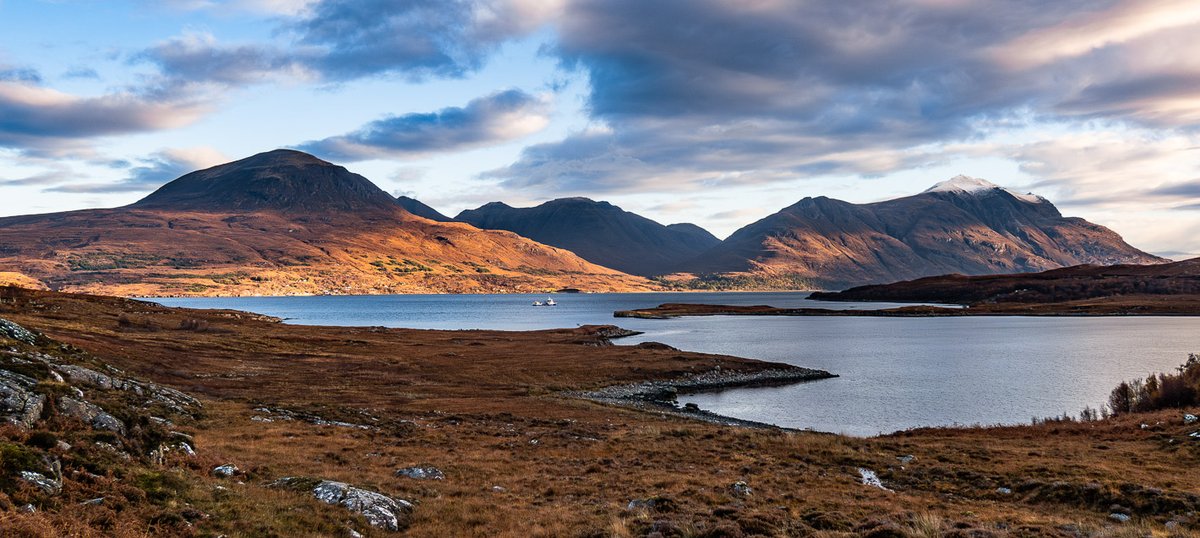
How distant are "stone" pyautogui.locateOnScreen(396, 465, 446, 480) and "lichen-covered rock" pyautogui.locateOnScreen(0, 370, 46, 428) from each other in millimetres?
11637

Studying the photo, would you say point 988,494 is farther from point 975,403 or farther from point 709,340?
point 709,340

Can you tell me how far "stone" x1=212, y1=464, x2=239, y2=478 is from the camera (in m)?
21.0

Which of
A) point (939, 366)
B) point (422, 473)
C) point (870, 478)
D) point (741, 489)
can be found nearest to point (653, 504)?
point (741, 489)

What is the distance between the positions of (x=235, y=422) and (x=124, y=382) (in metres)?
5.73

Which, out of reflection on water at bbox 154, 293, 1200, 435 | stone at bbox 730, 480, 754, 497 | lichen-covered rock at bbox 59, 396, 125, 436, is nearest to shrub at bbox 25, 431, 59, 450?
lichen-covered rock at bbox 59, 396, 125, 436

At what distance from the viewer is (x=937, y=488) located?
26.4 meters

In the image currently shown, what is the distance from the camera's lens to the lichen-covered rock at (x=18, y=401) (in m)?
17.6

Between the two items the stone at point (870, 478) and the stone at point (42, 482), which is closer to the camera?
the stone at point (42, 482)

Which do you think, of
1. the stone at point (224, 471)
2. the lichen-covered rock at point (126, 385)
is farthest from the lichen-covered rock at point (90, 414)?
the lichen-covered rock at point (126, 385)

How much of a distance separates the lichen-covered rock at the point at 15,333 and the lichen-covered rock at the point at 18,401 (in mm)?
18470

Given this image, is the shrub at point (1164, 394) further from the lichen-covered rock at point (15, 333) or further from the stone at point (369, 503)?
the lichen-covered rock at point (15, 333)

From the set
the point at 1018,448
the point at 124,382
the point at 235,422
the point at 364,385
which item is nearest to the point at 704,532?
the point at 1018,448

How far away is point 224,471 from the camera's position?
2125cm

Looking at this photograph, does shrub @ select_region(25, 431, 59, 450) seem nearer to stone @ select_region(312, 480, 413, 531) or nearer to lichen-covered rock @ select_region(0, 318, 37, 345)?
stone @ select_region(312, 480, 413, 531)
